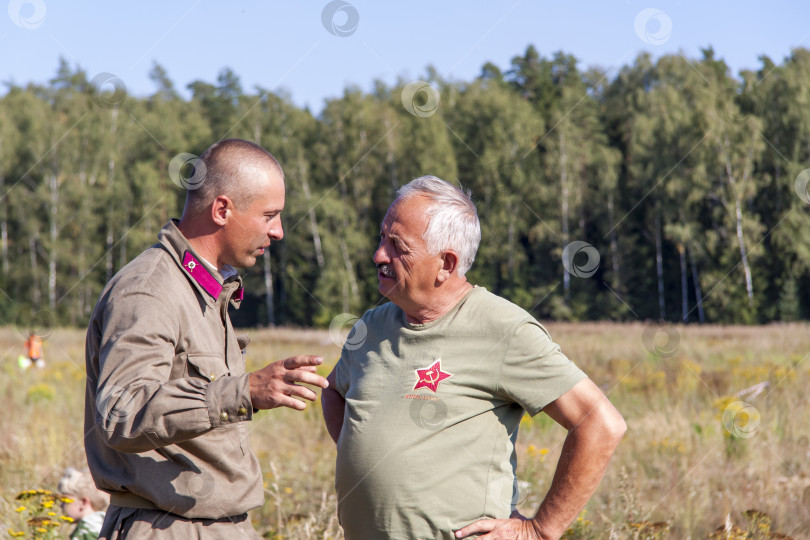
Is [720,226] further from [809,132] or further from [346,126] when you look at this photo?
[346,126]

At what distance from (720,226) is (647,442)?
96.9ft

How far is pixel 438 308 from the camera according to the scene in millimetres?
2604

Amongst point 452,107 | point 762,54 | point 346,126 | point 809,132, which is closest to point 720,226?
point 809,132

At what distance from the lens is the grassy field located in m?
4.54

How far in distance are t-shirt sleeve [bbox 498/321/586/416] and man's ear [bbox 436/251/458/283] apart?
32cm

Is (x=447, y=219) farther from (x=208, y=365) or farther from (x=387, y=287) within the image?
(x=208, y=365)

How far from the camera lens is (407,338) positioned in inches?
101

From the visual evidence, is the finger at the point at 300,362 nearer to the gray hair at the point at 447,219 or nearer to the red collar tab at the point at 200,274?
the red collar tab at the point at 200,274

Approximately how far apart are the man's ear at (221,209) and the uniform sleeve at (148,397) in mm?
540

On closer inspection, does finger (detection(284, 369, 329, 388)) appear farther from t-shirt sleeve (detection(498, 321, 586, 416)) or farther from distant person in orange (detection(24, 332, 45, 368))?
distant person in orange (detection(24, 332, 45, 368))

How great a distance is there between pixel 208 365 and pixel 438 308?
74 centimetres

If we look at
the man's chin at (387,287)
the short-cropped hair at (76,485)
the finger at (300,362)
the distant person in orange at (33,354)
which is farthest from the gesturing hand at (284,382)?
the distant person in orange at (33,354)

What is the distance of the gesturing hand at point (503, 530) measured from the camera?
7.69ft

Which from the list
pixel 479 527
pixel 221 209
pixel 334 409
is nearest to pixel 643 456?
pixel 334 409
